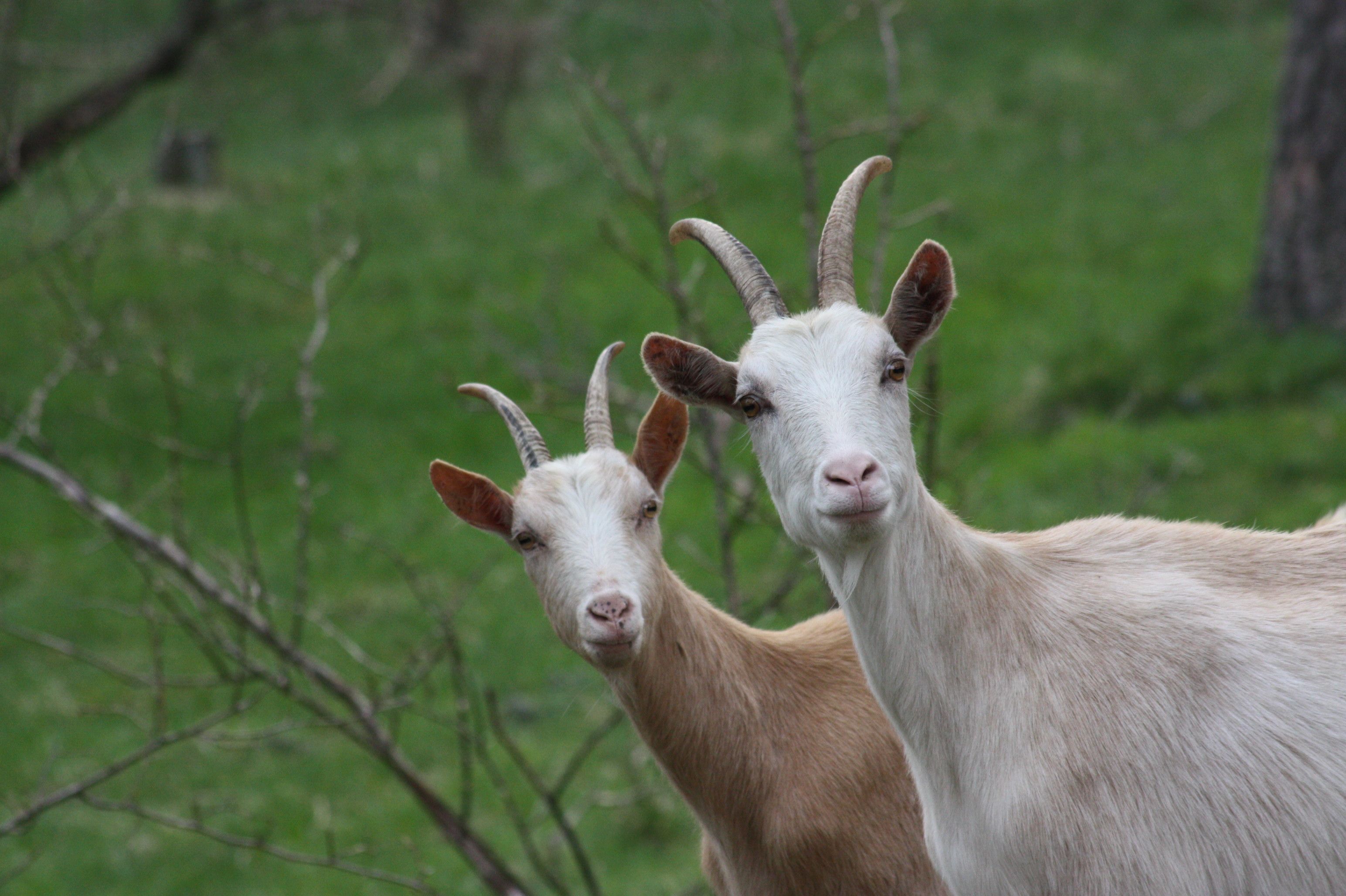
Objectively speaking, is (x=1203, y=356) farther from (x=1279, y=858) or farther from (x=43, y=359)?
(x=43, y=359)

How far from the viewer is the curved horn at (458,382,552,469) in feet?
16.6

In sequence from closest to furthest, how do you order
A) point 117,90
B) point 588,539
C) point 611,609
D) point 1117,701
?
point 1117,701
point 611,609
point 588,539
point 117,90

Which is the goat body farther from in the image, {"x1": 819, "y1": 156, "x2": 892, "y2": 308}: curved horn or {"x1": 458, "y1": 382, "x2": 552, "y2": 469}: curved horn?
{"x1": 458, "y1": 382, "x2": 552, "y2": 469}: curved horn

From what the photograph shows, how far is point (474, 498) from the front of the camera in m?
4.93

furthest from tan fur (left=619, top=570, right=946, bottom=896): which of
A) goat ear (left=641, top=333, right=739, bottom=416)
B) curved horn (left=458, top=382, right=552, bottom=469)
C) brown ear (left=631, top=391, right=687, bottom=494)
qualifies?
goat ear (left=641, top=333, right=739, bottom=416)

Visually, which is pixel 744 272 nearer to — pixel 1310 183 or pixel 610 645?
pixel 610 645

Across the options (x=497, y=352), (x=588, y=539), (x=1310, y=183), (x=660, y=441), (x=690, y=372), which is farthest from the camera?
(x=497, y=352)

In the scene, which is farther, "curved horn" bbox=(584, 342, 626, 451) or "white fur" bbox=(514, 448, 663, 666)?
"curved horn" bbox=(584, 342, 626, 451)

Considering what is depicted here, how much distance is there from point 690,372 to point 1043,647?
130cm

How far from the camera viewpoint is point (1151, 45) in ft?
63.4

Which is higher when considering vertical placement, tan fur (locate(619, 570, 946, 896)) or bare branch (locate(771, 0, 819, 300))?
bare branch (locate(771, 0, 819, 300))

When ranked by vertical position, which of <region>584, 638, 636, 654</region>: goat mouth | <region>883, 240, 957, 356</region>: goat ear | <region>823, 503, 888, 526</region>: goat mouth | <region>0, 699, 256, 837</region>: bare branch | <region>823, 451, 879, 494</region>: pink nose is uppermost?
<region>883, 240, 957, 356</region>: goat ear

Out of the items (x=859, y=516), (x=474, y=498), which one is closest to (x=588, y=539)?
(x=474, y=498)

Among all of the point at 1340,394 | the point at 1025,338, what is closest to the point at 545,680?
the point at 1025,338
